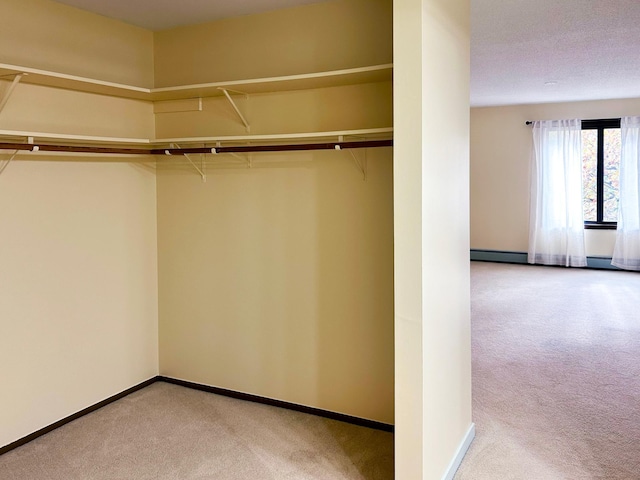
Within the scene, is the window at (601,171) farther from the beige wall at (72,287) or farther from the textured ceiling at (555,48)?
the beige wall at (72,287)

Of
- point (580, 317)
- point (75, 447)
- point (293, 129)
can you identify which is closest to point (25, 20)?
point (293, 129)

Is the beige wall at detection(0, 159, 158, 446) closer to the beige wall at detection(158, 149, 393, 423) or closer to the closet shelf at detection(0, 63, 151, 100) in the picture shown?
the beige wall at detection(158, 149, 393, 423)

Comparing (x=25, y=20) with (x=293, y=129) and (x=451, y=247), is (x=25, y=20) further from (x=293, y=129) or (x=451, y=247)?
(x=451, y=247)

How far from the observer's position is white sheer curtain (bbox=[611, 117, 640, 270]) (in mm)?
8047

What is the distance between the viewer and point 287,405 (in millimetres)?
3486

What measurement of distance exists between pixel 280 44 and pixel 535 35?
7.12 feet

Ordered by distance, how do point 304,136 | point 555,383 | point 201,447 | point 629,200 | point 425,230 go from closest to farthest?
point 425,230
point 201,447
point 304,136
point 555,383
point 629,200

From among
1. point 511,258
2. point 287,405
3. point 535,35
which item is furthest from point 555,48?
point 511,258

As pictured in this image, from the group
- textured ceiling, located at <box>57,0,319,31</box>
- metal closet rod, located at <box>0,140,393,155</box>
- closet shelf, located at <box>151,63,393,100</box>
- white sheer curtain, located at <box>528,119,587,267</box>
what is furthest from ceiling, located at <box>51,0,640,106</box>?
white sheer curtain, located at <box>528,119,587,267</box>

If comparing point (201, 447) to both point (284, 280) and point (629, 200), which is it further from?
point (629, 200)

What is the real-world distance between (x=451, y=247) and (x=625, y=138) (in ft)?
22.0

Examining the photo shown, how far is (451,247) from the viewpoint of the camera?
2709 mm

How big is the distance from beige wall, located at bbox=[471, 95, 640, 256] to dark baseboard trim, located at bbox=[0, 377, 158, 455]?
666 centimetres

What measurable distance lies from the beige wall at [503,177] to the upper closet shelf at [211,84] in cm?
645
